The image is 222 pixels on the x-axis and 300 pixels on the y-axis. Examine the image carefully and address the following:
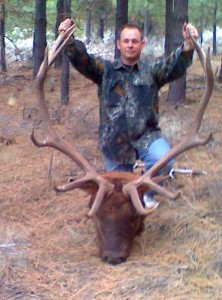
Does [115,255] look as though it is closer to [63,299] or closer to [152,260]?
[152,260]

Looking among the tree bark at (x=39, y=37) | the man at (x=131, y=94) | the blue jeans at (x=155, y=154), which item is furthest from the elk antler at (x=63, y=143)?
the tree bark at (x=39, y=37)

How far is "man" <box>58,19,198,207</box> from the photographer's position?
20.5 ft

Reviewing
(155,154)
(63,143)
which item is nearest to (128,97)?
(155,154)

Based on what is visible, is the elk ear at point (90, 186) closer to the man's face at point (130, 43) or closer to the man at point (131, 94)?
the man at point (131, 94)

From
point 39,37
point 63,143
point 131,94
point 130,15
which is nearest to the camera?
point 63,143

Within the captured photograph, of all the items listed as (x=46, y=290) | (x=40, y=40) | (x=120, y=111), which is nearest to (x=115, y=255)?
(x=46, y=290)

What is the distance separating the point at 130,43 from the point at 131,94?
508 millimetres

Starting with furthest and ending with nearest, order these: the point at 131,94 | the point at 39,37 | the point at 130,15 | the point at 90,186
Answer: the point at 130,15 < the point at 39,37 < the point at 131,94 < the point at 90,186

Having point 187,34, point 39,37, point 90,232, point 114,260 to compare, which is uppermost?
point 187,34

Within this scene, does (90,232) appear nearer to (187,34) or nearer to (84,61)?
(84,61)

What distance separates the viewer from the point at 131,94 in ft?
20.7

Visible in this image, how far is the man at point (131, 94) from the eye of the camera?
20.5 feet

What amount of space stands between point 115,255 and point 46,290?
73 cm

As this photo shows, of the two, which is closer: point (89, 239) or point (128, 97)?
point (89, 239)
